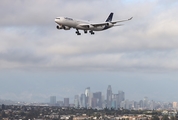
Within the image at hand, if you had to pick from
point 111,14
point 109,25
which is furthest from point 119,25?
point 111,14

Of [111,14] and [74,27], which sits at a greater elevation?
[111,14]

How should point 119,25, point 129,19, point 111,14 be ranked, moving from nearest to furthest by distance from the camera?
1. point 129,19
2. point 119,25
3. point 111,14

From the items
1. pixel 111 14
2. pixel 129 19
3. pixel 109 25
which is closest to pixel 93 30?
pixel 109 25

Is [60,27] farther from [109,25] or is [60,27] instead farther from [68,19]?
[109,25]

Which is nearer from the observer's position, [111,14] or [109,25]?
[109,25]

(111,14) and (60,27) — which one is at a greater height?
(111,14)

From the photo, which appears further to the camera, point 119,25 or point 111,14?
point 111,14

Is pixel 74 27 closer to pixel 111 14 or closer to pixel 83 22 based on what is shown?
pixel 83 22

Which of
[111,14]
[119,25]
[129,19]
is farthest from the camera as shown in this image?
[111,14]
